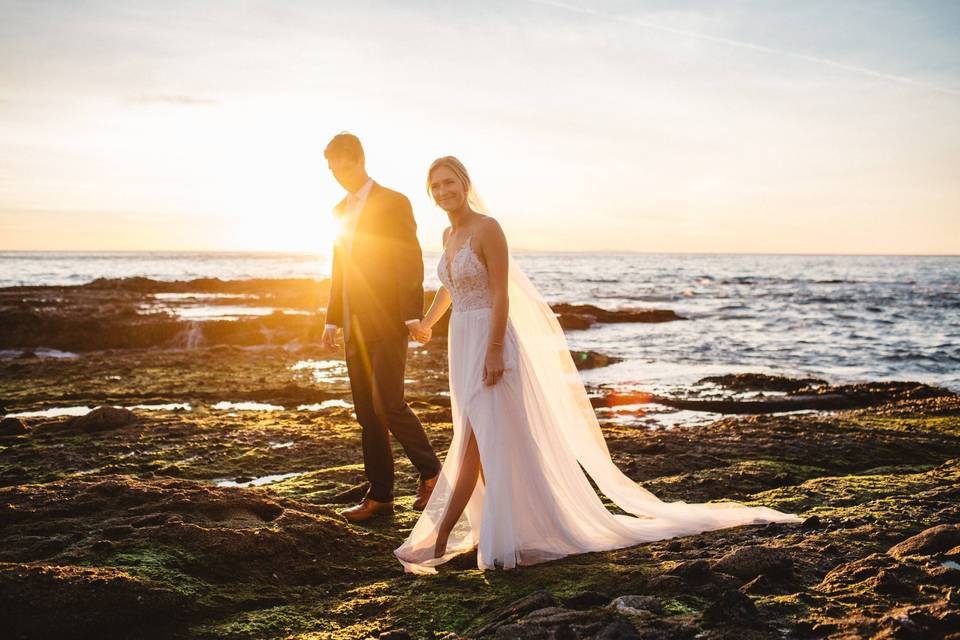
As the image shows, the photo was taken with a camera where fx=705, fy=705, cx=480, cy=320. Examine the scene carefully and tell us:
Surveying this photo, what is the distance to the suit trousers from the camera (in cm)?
534

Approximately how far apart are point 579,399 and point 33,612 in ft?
11.1

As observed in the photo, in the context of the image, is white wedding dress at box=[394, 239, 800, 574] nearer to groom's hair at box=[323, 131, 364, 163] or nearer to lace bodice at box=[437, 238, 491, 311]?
lace bodice at box=[437, 238, 491, 311]

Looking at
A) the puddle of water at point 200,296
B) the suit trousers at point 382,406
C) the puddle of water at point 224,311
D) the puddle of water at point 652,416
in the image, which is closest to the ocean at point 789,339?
the puddle of water at point 652,416

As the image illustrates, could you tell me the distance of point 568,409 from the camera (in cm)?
497

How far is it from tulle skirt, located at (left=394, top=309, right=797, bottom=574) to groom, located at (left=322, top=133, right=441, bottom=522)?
646 mm

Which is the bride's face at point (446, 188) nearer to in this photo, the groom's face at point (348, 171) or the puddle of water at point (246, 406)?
the groom's face at point (348, 171)

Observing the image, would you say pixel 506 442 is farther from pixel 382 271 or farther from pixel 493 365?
pixel 382 271

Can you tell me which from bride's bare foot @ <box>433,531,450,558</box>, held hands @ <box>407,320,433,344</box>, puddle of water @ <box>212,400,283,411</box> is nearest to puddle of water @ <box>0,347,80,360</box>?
puddle of water @ <box>212,400,283,411</box>

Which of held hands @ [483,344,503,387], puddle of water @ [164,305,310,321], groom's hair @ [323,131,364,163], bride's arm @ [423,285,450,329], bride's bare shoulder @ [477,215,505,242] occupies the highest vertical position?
groom's hair @ [323,131,364,163]

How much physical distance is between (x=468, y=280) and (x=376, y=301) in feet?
3.23

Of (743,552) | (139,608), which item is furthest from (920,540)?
(139,608)

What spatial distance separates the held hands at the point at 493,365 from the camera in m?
4.50

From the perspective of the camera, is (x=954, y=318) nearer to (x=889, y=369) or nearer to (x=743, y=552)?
(x=889, y=369)

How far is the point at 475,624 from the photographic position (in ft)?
11.1
